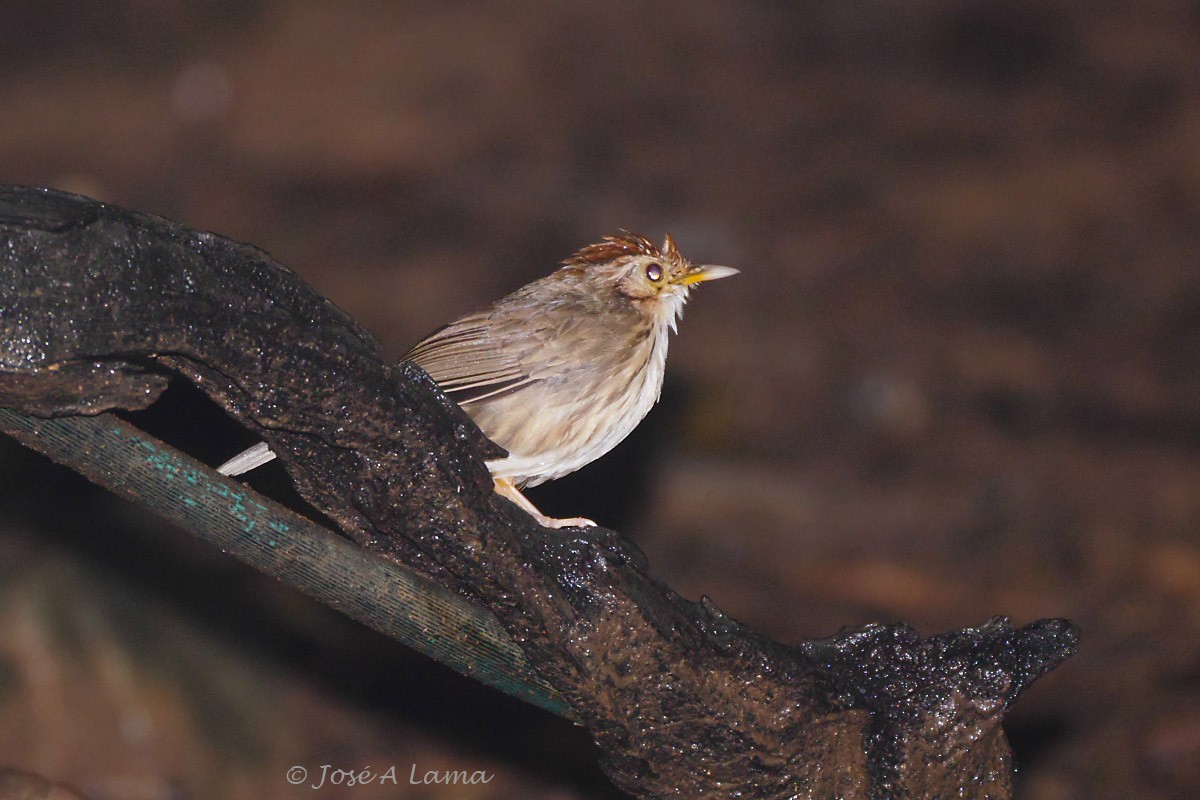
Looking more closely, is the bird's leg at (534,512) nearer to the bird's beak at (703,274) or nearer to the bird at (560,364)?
the bird at (560,364)

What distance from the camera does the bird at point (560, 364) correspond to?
3.99 m

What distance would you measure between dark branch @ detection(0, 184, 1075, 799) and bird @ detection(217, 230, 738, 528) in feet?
1.49

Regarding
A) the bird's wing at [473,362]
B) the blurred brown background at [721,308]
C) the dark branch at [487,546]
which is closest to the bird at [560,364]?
the bird's wing at [473,362]

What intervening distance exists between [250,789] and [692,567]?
3.56 metres

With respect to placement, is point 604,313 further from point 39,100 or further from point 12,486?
point 39,100

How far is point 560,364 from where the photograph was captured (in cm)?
405

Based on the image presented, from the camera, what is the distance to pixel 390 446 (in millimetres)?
3230

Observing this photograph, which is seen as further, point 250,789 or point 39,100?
point 39,100

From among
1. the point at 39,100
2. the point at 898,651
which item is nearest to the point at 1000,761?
the point at 898,651

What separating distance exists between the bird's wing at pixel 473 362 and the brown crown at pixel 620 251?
42 cm

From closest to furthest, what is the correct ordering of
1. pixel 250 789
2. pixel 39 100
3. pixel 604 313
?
1. pixel 604 313
2. pixel 250 789
3. pixel 39 100

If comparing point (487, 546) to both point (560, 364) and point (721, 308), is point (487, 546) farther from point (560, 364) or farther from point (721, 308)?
point (721, 308)

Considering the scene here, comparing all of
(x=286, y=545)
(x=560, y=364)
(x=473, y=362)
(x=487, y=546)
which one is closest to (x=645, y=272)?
(x=560, y=364)

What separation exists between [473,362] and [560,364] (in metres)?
0.28
